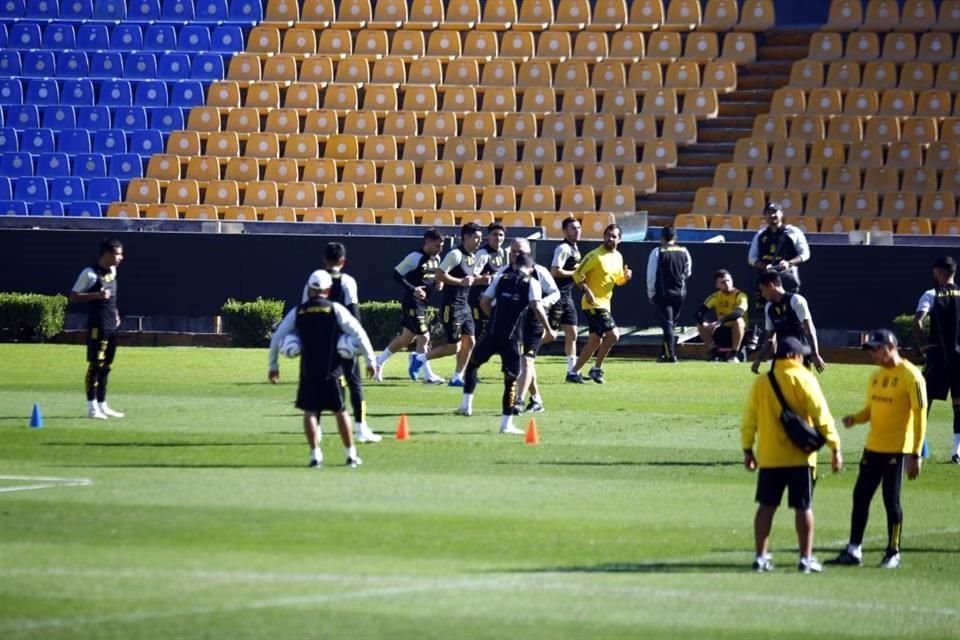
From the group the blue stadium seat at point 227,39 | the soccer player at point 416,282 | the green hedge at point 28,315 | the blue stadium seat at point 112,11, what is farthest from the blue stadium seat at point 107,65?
the soccer player at point 416,282

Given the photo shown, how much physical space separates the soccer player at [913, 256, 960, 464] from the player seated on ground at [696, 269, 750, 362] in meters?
11.9

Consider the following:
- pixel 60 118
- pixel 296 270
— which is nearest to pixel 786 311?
pixel 296 270

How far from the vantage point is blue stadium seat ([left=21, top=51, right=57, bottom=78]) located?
44719 millimetres

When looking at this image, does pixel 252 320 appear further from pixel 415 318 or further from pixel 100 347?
pixel 100 347

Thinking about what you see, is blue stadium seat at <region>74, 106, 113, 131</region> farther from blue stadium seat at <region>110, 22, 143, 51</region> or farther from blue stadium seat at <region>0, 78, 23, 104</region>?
blue stadium seat at <region>110, 22, 143, 51</region>

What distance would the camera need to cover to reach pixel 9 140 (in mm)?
43281

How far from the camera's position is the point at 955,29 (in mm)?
41656

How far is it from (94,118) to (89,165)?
5.35 ft

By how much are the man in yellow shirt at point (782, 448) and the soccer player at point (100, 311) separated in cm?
1053

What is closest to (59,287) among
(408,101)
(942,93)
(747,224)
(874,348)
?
(408,101)

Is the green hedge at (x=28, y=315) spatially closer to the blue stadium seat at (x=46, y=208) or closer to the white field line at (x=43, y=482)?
the blue stadium seat at (x=46, y=208)

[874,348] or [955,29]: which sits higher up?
[955,29]

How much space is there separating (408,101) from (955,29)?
1188cm

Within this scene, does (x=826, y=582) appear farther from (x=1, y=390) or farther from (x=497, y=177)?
(x=497, y=177)
